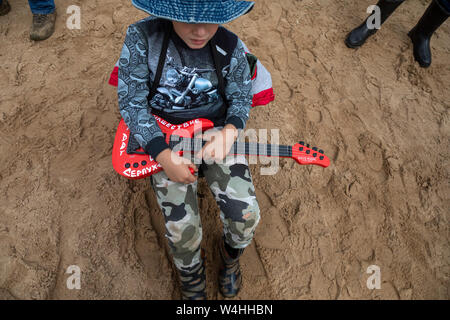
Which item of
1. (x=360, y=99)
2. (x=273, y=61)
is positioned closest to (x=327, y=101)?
(x=360, y=99)

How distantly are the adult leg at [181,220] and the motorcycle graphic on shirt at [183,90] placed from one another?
364mm

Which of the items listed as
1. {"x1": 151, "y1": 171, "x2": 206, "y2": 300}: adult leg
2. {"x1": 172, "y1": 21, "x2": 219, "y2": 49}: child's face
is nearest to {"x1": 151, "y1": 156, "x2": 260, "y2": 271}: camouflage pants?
{"x1": 151, "y1": 171, "x2": 206, "y2": 300}: adult leg

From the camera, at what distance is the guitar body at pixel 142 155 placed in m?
1.39

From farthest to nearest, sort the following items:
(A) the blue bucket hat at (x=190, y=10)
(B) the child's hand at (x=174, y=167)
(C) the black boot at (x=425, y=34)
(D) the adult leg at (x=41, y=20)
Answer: (C) the black boot at (x=425, y=34) < (D) the adult leg at (x=41, y=20) < (B) the child's hand at (x=174, y=167) < (A) the blue bucket hat at (x=190, y=10)

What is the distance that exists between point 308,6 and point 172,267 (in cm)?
279

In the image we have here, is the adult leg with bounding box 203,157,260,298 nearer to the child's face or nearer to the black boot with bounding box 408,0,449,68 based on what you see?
the child's face

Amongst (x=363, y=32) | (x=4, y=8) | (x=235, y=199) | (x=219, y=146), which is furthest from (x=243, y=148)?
(x=4, y=8)

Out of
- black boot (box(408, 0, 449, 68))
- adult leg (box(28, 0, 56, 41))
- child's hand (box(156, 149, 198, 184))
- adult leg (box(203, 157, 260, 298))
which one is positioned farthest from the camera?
black boot (box(408, 0, 449, 68))

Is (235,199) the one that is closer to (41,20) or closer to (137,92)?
(137,92)

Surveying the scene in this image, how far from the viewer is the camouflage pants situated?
135 centimetres

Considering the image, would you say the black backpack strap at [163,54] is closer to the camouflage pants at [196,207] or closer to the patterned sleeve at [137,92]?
the patterned sleeve at [137,92]

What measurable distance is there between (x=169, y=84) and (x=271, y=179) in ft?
3.33

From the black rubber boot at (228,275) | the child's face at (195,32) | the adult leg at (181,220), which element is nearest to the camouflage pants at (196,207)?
the adult leg at (181,220)

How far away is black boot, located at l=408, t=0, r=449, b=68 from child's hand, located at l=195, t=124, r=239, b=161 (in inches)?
89.5
